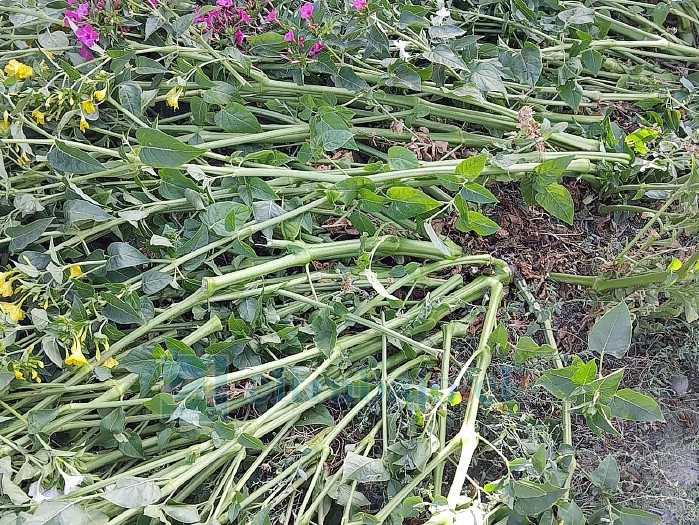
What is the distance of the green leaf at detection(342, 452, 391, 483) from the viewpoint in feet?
3.25

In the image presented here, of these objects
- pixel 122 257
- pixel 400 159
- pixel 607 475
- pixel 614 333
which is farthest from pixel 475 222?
pixel 122 257

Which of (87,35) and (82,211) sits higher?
Result: (87,35)

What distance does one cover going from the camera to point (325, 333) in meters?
1.04

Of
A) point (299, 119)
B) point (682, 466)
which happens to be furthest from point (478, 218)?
Result: point (682, 466)

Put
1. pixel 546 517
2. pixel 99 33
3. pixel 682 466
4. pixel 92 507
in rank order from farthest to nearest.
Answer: pixel 682 466
pixel 99 33
pixel 546 517
pixel 92 507

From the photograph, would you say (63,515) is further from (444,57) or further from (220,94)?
(444,57)

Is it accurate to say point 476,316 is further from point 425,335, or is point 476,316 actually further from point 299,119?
point 299,119

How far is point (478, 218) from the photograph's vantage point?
1.10m

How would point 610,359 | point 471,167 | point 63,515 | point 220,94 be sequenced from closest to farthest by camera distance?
point 63,515 < point 471,167 < point 220,94 < point 610,359

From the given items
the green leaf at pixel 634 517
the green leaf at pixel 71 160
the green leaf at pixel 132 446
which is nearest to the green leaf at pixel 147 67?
the green leaf at pixel 71 160

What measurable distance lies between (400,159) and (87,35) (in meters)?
0.65

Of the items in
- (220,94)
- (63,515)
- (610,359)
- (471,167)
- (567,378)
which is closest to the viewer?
(63,515)

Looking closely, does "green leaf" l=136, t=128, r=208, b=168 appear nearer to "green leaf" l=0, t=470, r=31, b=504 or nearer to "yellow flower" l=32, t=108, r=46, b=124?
"yellow flower" l=32, t=108, r=46, b=124

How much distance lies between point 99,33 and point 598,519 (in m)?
1.31
